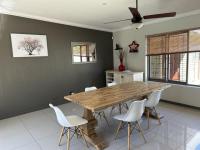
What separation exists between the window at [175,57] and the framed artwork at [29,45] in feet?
10.6

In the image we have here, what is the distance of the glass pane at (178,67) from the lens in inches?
164

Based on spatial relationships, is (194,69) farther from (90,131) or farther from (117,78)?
(90,131)

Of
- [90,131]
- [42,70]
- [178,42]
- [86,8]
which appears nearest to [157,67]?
[178,42]

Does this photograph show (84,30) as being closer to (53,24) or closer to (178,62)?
(53,24)

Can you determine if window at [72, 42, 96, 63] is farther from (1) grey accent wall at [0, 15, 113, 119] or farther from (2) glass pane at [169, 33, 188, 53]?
(2) glass pane at [169, 33, 188, 53]

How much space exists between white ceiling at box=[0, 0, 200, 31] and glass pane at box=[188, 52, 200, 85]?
3.73 ft

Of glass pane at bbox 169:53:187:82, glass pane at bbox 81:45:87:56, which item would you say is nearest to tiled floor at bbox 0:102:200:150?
glass pane at bbox 169:53:187:82

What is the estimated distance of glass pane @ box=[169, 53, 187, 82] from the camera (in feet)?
13.7

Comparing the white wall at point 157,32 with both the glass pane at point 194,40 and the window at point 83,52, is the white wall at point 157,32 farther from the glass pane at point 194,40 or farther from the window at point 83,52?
the window at point 83,52

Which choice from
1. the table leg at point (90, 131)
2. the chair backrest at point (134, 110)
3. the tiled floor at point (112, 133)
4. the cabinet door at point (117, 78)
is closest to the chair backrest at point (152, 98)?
the tiled floor at point (112, 133)

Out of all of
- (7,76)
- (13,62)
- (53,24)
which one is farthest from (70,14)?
(7,76)

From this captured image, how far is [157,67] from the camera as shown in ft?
15.8

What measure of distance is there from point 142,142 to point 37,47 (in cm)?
349

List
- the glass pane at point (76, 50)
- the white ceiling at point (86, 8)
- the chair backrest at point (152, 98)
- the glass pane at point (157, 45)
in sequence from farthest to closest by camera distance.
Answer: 1. the glass pane at point (76, 50)
2. the glass pane at point (157, 45)
3. the white ceiling at point (86, 8)
4. the chair backrest at point (152, 98)
